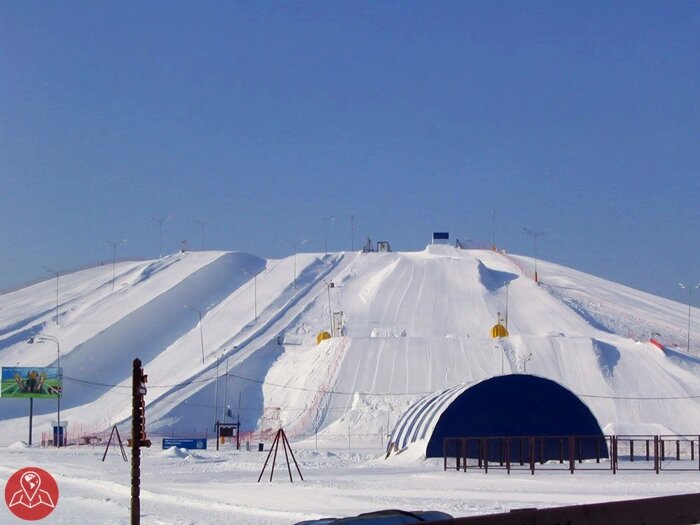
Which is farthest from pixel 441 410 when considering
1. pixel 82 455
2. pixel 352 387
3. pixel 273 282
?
pixel 273 282

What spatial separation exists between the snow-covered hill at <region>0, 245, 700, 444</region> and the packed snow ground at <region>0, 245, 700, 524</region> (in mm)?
197

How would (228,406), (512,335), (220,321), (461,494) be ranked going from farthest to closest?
(220,321), (512,335), (228,406), (461,494)

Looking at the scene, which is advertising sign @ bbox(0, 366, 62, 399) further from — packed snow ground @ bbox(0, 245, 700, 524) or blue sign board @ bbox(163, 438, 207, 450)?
blue sign board @ bbox(163, 438, 207, 450)

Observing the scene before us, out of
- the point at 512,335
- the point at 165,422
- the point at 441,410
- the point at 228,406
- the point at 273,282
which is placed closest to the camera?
the point at 441,410

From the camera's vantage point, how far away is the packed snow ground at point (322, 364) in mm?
27844

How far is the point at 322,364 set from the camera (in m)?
77.8

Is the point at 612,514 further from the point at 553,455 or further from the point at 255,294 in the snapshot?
the point at 255,294

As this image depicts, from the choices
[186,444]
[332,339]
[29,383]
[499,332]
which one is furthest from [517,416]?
[29,383]

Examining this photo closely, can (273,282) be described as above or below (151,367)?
above

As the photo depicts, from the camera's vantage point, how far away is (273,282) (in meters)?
107

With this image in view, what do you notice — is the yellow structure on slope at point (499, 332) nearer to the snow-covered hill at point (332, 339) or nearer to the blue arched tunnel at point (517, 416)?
the snow-covered hill at point (332, 339)

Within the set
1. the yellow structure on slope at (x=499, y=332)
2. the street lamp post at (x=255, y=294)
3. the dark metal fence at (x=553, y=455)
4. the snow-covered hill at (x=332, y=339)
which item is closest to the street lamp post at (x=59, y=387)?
the snow-covered hill at (x=332, y=339)

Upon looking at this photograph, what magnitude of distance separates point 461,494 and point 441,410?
17.6 metres

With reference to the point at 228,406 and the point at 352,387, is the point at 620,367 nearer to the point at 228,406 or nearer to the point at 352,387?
the point at 352,387
